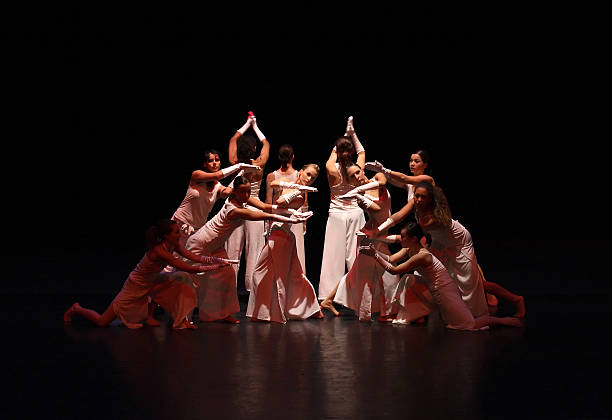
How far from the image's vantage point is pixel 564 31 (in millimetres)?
9422

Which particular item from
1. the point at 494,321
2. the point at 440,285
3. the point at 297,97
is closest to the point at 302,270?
the point at 440,285

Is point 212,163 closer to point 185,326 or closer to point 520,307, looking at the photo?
point 185,326

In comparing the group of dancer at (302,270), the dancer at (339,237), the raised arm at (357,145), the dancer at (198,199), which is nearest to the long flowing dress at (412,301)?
the group of dancer at (302,270)

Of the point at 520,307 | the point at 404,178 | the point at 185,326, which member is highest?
the point at 404,178

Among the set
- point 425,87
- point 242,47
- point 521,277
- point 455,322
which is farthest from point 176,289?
point 425,87

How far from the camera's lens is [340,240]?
6.33m

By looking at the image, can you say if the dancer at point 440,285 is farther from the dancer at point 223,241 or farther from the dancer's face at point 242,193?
the dancer's face at point 242,193

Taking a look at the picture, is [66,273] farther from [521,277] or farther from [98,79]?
[521,277]

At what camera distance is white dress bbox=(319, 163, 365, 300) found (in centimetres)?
632

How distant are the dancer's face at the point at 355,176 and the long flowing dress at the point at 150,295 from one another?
155cm

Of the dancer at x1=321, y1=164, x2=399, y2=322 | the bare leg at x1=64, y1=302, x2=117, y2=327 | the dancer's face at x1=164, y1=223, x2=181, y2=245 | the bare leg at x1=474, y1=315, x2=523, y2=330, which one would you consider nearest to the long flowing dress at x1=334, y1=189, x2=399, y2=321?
the dancer at x1=321, y1=164, x2=399, y2=322

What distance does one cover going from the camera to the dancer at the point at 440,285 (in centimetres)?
532

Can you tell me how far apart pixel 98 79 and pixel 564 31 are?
18.6ft

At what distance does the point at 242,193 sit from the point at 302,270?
745mm
